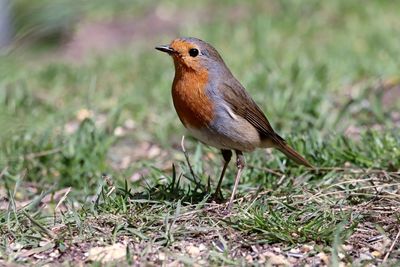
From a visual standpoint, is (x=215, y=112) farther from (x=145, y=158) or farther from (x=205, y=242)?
(x=145, y=158)

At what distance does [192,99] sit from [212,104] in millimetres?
114

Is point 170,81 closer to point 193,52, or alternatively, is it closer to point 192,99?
point 193,52

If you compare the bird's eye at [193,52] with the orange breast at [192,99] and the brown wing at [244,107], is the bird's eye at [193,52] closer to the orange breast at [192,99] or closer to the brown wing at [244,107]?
the orange breast at [192,99]

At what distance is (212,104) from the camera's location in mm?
4176

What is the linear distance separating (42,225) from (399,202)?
167 cm

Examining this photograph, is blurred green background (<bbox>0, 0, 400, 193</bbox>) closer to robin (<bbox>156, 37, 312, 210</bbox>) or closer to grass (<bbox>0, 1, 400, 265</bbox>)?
grass (<bbox>0, 1, 400, 265</bbox>)

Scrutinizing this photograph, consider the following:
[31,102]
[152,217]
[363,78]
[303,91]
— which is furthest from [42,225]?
[363,78]

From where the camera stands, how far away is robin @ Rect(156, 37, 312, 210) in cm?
414

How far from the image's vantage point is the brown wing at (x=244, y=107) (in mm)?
4293

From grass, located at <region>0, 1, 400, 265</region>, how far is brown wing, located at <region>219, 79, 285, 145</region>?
28 cm

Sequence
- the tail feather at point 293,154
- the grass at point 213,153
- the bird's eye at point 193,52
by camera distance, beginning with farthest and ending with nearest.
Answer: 1. the tail feather at point 293,154
2. the bird's eye at point 193,52
3. the grass at point 213,153

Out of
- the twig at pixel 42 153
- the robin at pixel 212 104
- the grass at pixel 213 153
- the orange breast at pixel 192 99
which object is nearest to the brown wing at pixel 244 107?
the robin at pixel 212 104

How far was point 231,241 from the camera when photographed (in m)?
3.51

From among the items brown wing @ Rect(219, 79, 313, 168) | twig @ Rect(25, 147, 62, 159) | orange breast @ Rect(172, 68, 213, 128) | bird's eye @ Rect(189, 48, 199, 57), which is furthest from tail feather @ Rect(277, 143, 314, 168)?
twig @ Rect(25, 147, 62, 159)
